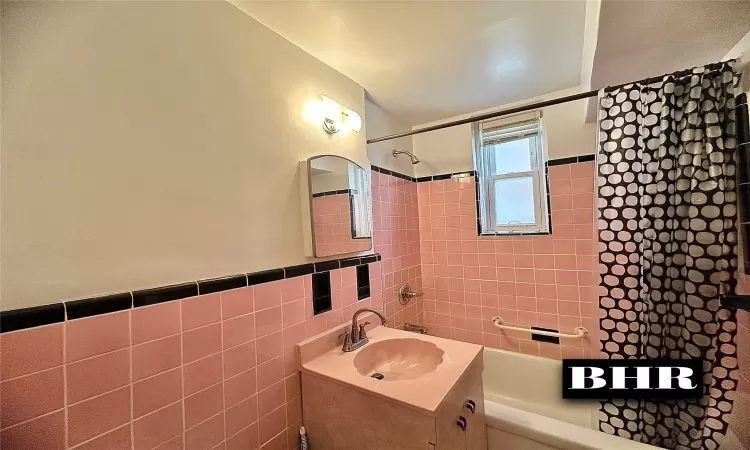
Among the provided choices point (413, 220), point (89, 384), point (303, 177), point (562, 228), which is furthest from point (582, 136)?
point (89, 384)

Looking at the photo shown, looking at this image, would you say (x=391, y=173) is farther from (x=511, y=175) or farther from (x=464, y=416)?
(x=464, y=416)

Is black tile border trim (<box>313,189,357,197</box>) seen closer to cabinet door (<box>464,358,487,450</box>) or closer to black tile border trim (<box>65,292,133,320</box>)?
black tile border trim (<box>65,292,133,320</box>)

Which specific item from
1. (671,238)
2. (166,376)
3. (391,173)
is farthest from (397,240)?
(166,376)

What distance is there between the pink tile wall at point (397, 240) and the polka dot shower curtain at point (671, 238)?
1.21 m

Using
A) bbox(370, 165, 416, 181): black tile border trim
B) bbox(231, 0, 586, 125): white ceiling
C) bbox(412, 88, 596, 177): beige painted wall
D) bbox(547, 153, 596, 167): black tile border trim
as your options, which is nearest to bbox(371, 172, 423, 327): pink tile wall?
bbox(370, 165, 416, 181): black tile border trim

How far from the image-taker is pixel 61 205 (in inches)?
27.1

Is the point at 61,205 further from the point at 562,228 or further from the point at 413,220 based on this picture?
the point at 562,228

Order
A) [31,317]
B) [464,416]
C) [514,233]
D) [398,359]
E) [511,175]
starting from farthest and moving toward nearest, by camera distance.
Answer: [511,175] < [514,233] < [398,359] < [464,416] < [31,317]

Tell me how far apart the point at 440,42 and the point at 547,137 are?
118 centimetres

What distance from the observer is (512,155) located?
7.32 feet

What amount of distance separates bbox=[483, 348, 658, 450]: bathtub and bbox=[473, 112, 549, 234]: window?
101cm

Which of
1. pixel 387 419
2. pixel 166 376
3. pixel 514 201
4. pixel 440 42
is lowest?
pixel 387 419

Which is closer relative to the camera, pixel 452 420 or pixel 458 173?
pixel 452 420

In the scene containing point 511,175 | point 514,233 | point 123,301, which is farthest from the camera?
point 511,175
